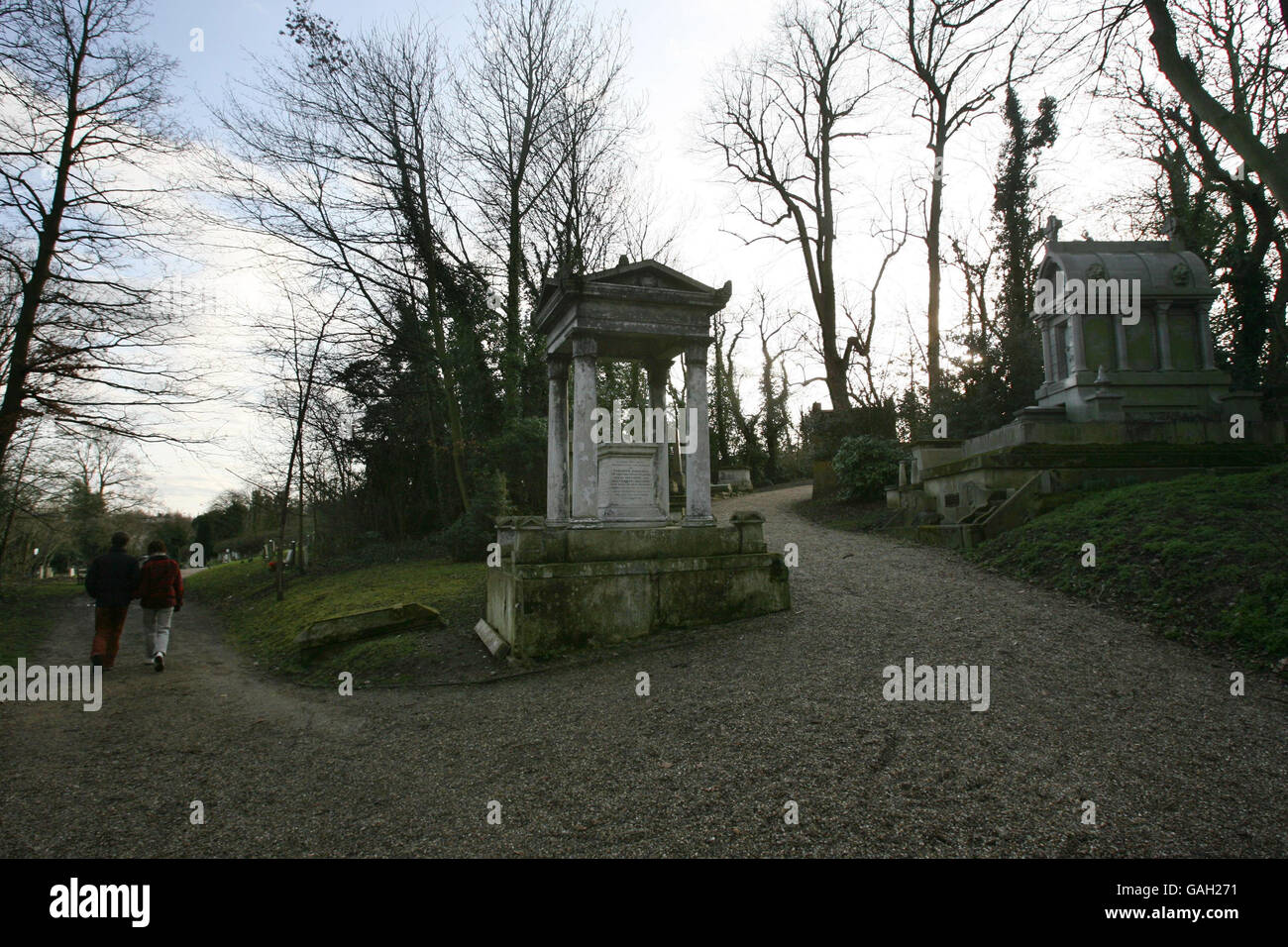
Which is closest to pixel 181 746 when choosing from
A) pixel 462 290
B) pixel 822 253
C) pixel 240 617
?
pixel 240 617

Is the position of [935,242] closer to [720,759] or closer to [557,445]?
[557,445]

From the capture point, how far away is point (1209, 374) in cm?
1339

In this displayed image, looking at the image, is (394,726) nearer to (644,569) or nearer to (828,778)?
(644,569)

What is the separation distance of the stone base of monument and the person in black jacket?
14.4 feet

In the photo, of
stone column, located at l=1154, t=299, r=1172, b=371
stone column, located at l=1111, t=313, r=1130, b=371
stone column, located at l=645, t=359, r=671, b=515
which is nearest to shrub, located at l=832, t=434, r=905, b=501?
stone column, located at l=1111, t=313, r=1130, b=371

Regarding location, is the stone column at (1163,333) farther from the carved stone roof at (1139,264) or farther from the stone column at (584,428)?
the stone column at (584,428)

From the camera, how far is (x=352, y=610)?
10.8 metres

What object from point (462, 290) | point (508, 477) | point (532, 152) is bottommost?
point (508, 477)

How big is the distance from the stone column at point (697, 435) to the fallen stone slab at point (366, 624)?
12.4 feet

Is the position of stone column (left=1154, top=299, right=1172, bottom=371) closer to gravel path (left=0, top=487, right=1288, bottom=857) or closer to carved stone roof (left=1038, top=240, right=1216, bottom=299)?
carved stone roof (left=1038, top=240, right=1216, bottom=299)

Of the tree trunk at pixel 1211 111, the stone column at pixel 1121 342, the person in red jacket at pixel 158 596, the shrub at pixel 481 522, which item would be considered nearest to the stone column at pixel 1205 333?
the stone column at pixel 1121 342

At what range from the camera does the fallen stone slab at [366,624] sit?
845 cm

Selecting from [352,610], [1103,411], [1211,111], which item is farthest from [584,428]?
[1103,411]

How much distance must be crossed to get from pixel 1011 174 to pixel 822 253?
6.48m
